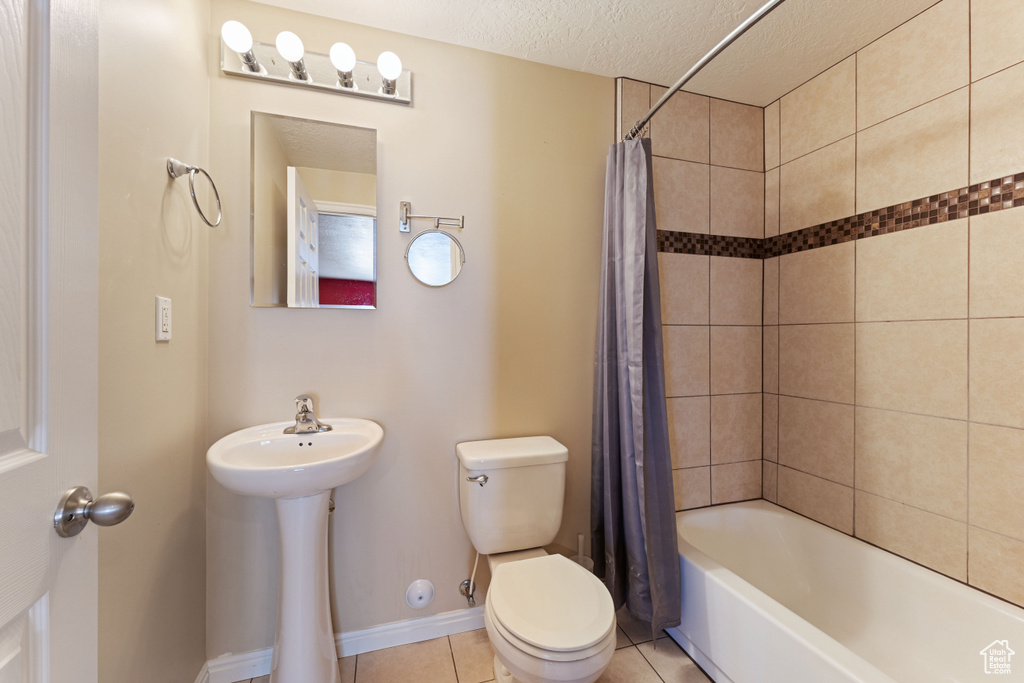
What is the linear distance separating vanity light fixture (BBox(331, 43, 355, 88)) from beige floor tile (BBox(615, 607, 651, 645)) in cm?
225

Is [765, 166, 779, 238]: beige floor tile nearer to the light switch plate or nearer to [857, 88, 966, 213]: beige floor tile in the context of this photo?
[857, 88, 966, 213]: beige floor tile

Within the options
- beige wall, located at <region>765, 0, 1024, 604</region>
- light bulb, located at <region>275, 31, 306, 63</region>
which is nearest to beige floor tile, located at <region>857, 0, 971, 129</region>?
beige wall, located at <region>765, 0, 1024, 604</region>

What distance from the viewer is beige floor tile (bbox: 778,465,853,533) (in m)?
1.61

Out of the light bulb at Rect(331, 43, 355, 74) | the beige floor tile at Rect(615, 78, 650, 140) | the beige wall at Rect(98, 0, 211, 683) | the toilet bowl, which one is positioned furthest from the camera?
the beige floor tile at Rect(615, 78, 650, 140)

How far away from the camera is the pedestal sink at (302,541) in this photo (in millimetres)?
1202

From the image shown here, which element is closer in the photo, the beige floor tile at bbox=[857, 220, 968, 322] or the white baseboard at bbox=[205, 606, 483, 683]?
the beige floor tile at bbox=[857, 220, 968, 322]

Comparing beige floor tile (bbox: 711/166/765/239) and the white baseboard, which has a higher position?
beige floor tile (bbox: 711/166/765/239)

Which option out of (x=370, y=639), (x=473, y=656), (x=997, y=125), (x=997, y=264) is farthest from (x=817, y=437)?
(x=370, y=639)

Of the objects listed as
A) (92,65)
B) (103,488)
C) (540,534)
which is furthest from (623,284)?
(103,488)

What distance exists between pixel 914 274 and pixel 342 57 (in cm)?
210
